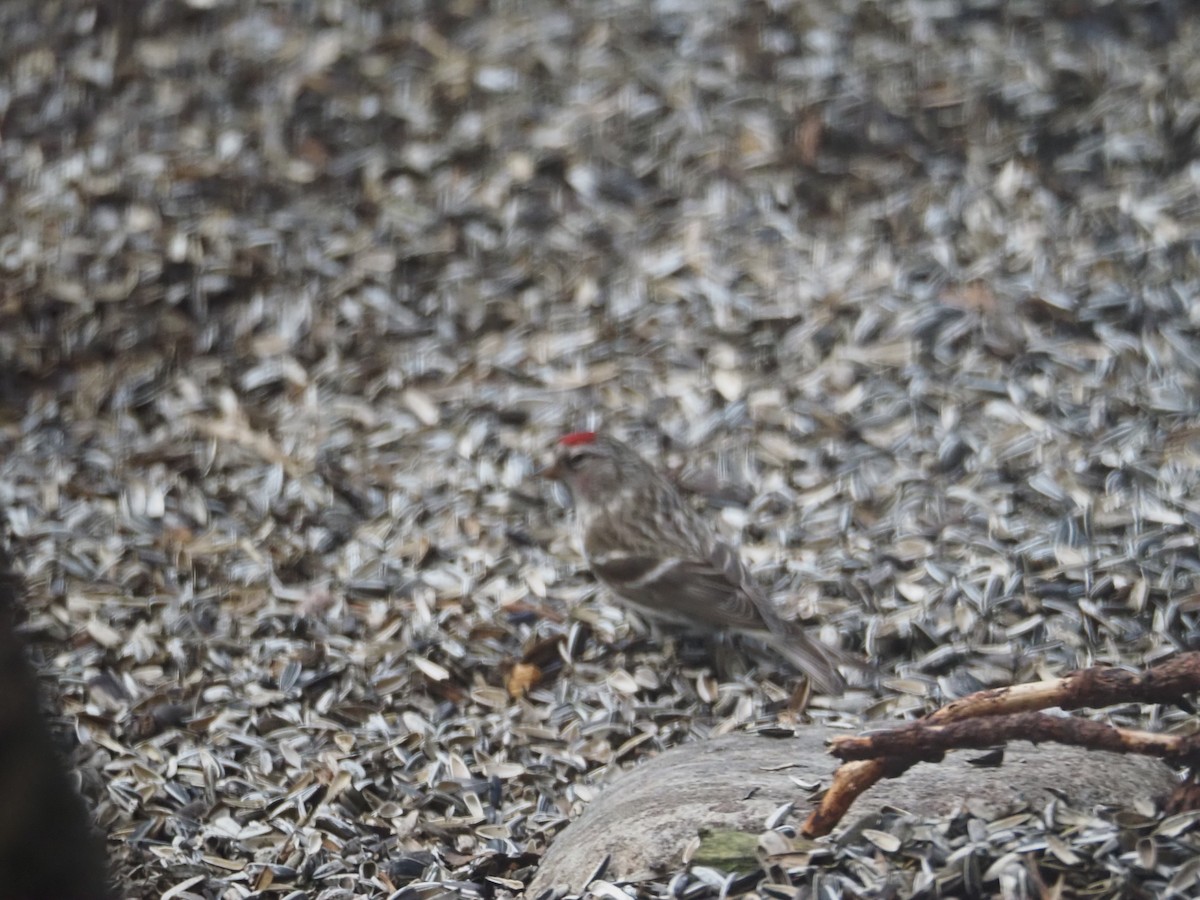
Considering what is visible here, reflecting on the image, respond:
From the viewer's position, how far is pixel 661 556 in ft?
14.3

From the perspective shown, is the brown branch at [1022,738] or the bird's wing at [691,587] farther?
the bird's wing at [691,587]

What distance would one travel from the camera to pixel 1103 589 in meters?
4.11

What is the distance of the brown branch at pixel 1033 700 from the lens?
114 inches

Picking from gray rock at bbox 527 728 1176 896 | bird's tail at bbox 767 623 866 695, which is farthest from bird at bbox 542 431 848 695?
gray rock at bbox 527 728 1176 896

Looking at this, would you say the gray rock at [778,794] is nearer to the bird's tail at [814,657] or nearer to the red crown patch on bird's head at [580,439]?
the bird's tail at [814,657]

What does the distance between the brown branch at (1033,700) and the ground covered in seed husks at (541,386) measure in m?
0.11

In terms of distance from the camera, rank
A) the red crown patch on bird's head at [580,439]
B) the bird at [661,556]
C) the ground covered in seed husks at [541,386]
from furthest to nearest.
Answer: the red crown patch on bird's head at [580,439], the bird at [661,556], the ground covered in seed husks at [541,386]

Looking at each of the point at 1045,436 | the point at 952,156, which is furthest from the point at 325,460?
the point at 952,156

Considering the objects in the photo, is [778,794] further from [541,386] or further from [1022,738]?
[541,386]

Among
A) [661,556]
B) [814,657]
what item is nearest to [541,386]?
[661,556]

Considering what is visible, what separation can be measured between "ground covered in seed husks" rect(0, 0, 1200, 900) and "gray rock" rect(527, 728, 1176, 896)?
0.39ft

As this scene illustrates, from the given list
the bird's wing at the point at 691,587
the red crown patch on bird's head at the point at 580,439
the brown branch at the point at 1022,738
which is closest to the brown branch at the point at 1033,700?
the brown branch at the point at 1022,738

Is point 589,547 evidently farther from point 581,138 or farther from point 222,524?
point 581,138

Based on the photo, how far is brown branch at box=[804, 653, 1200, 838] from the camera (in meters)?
2.90
